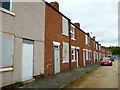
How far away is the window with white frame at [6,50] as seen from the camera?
1144cm

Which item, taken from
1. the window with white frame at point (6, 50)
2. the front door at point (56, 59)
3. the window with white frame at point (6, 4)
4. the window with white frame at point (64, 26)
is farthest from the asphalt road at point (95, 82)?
the window with white frame at point (64, 26)

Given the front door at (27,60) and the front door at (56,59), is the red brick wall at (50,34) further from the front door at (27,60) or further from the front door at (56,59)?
the front door at (27,60)

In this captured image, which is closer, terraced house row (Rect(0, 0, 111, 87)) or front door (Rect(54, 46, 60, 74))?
terraced house row (Rect(0, 0, 111, 87))

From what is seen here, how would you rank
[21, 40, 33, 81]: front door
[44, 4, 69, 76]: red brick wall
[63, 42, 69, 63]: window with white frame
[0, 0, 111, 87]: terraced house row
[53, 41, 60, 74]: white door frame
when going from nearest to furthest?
[0, 0, 111, 87]: terraced house row, [21, 40, 33, 81]: front door, [44, 4, 69, 76]: red brick wall, [53, 41, 60, 74]: white door frame, [63, 42, 69, 63]: window with white frame

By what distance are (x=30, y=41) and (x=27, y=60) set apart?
1263 millimetres

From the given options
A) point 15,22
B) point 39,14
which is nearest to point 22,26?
point 15,22

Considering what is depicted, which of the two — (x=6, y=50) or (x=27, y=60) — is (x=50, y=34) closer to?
(x=27, y=60)

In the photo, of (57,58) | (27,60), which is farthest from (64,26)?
(27,60)

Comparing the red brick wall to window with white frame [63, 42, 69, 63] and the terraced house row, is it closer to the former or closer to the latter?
the terraced house row

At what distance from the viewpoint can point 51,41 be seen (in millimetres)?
19375

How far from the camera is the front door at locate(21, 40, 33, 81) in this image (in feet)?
45.3

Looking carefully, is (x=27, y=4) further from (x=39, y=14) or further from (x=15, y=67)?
(x=15, y=67)

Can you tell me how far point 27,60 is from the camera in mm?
14367

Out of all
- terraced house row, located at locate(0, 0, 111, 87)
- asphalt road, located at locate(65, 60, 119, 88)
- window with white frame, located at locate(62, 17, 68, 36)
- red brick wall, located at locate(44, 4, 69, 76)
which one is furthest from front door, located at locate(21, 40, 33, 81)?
window with white frame, located at locate(62, 17, 68, 36)
